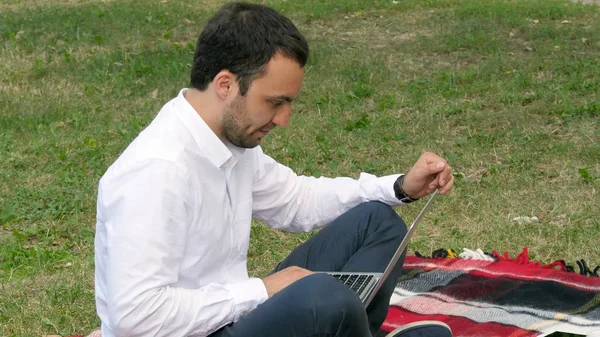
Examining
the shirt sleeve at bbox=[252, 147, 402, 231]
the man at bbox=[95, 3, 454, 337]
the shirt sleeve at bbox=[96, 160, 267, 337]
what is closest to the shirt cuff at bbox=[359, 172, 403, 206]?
the shirt sleeve at bbox=[252, 147, 402, 231]

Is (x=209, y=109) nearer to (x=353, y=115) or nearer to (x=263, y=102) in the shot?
(x=263, y=102)

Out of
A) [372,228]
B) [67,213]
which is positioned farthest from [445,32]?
[372,228]

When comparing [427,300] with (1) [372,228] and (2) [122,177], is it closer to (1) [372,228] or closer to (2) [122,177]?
(1) [372,228]

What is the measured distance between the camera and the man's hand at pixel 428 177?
3.18 m

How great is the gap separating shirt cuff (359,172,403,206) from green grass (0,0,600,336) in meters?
1.30

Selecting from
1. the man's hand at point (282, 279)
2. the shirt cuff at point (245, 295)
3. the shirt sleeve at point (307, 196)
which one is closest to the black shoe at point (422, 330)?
the shirt sleeve at point (307, 196)

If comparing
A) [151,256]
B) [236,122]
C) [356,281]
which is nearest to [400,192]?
[356,281]

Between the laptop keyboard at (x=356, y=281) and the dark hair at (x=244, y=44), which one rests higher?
the dark hair at (x=244, y=44)

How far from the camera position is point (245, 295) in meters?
2.67

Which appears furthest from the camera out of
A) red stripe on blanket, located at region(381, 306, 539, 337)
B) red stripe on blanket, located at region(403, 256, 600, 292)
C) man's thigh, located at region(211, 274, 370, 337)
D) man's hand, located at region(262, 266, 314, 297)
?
red stripe on blanket, located at region(403, 256, 600, 292)

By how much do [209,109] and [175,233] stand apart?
1.48ft

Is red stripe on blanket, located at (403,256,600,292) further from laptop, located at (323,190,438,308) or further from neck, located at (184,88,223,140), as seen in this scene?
neck, located at (184,88,223,140)

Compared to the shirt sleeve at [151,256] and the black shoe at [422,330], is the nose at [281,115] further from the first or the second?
the black shoe at [422,330]

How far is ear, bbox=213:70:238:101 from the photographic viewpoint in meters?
2.75
